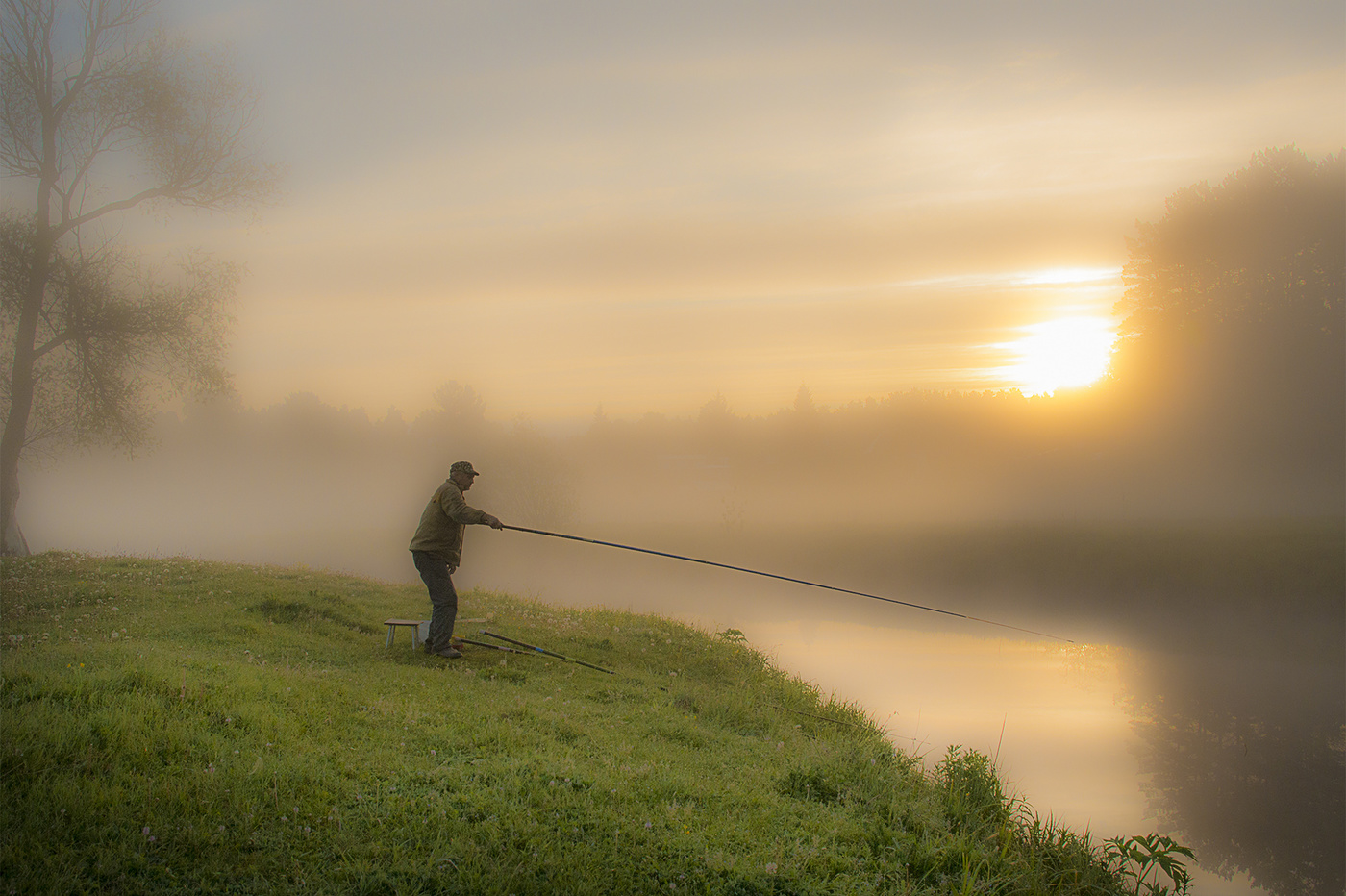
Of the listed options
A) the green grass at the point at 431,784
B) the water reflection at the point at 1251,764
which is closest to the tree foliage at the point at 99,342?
the green grass at the point at 431,784

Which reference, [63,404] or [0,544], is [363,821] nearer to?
[0,544]

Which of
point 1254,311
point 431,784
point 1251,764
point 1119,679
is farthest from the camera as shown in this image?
point 1254,311

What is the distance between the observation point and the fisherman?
12812 mm

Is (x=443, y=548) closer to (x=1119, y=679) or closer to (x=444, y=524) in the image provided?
(x=444, y=524)

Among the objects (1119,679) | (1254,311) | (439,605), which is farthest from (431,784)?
(1254,311)

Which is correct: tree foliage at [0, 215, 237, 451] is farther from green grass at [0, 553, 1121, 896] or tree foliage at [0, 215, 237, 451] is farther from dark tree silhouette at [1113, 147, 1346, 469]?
dark tree silhouette at [1113, 147, 1346, 469]

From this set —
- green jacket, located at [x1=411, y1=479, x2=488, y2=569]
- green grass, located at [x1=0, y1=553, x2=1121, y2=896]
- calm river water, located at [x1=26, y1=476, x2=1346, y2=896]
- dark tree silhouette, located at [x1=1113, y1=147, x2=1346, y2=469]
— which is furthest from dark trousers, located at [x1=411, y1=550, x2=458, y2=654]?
dark tree silhouette, located at [x1=1113, y1=147, x2=1346, y2=469]

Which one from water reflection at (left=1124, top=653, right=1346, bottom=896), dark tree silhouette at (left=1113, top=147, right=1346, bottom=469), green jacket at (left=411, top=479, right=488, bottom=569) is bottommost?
water reflection at (left=1124, top=653, right=1346, bottom=896)

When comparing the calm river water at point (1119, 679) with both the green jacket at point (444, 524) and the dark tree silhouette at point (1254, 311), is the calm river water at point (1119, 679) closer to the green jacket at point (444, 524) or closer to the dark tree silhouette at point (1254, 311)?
the green jacket at point (444, 524)

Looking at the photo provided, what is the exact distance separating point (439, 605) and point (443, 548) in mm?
1040

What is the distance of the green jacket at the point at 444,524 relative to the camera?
1279cm

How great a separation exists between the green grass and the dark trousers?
473mm

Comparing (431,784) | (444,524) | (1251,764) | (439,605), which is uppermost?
(444,524)

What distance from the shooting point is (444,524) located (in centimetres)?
1321
